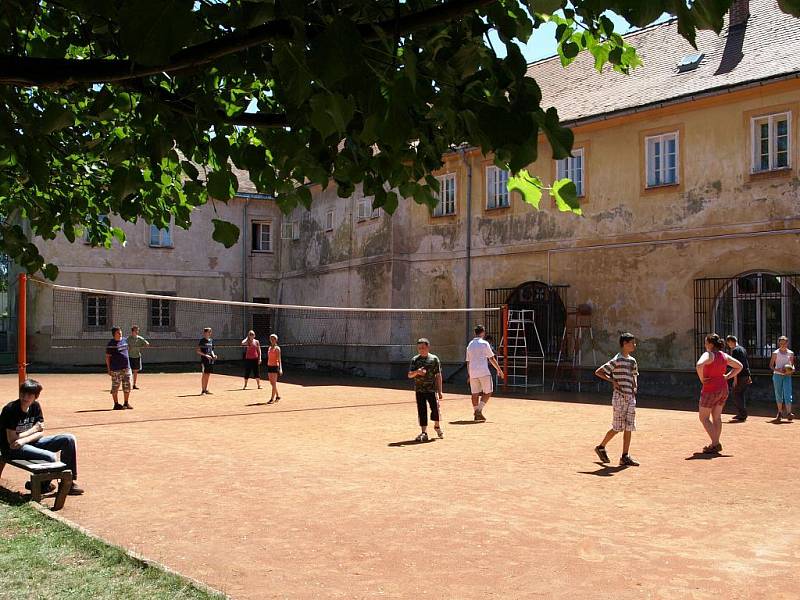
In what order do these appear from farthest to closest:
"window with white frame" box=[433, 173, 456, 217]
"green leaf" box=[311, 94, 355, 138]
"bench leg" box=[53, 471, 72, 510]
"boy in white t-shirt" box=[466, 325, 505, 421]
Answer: "window with white frame" box=[433, 173, 456, 217]
"boy in white t-shirt" box=[466, 325, 505, 421]
"bench leg" box=[53, 471, 72, 510]
"green leaf" box=[311, 94, 355, 138]

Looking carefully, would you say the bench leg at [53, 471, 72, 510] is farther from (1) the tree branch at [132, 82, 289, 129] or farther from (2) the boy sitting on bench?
(1) the tree branch at [132, 82, 289, 129]

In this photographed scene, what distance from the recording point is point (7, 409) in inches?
370

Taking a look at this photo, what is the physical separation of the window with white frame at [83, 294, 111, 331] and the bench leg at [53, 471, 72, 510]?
2756 cm

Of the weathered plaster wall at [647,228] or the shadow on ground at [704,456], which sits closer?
the shadow on ground at [704,456]

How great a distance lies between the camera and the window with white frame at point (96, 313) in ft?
114

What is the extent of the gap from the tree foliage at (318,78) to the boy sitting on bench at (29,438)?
422 cm

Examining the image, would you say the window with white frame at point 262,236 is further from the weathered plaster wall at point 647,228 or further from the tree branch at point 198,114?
the tree branch at point 198,114

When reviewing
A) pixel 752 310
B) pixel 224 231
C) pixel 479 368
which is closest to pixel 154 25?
pixel 224 231

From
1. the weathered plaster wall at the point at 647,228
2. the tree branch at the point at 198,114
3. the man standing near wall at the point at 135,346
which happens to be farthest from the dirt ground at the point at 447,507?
the weathered plaster wall at the point at 647,228

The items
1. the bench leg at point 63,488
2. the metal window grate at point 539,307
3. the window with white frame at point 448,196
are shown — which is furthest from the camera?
the window with white frame at point 448,196

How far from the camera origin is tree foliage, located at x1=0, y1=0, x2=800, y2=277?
8.14ft

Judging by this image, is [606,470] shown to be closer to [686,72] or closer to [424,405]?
[424,405]

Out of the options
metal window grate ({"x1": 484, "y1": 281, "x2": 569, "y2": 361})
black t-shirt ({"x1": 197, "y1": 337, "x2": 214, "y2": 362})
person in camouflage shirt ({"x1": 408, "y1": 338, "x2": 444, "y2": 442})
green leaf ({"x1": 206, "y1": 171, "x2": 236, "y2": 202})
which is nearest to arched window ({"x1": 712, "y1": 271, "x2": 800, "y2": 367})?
metal window grate ({"x1": 484, "y1": 281, "x2": 569, "y2": 361})

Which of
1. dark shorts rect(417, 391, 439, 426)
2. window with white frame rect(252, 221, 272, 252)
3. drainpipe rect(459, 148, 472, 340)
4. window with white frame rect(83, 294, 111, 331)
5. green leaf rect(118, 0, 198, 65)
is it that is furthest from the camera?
window with white frame rect(252, 221, 272, 252)
